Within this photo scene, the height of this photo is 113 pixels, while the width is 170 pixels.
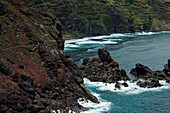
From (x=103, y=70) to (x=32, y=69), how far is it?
47113mm

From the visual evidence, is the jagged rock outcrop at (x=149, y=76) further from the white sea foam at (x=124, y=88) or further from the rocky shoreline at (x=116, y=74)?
the white sea foam at (x=124, y=88)

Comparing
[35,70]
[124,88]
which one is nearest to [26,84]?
[35,70]

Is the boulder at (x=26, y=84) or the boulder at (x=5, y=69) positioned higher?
the boulder at (x=5, y=69)

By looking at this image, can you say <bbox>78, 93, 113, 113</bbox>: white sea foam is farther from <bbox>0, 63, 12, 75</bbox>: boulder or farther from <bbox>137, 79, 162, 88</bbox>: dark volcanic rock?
<bbox>137, 79, 162, 88</bbox>: dark volcanic rock

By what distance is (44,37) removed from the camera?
101 metres

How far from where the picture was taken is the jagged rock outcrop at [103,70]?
384ft

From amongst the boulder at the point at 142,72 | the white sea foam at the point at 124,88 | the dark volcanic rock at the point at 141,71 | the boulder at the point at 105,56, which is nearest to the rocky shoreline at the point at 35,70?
the white sea foam at the point at 124,88

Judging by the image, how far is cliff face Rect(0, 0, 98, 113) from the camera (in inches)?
2778

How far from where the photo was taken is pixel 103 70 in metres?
126

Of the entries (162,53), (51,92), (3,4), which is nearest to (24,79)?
(51,92)

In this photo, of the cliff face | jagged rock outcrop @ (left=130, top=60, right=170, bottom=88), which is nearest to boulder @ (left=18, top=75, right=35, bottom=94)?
the cliff face

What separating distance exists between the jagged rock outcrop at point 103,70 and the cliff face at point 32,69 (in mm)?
18646

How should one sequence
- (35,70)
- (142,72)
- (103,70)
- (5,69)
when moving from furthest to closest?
(142,72) < (103,70) < (35,70) < (5,69)

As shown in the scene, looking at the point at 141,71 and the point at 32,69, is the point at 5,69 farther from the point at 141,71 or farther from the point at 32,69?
the point at 141,71
